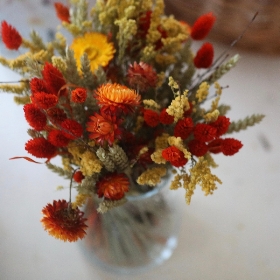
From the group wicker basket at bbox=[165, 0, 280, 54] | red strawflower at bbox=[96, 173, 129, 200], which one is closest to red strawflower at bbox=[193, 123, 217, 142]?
red strawflower at bbox=[96, 173, 129, 200]

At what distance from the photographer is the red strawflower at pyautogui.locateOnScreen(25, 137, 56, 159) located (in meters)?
0.40

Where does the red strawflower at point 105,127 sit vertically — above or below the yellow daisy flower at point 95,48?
below

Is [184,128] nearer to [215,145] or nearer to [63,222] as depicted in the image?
[215,145]

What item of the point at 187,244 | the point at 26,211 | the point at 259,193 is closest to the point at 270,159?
the point at 259,193

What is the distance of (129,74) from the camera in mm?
432

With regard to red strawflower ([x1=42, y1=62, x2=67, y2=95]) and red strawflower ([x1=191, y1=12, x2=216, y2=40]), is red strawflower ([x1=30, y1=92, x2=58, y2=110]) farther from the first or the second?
red strawflower ([x1=191, y1=12, x2=216, y2=40])

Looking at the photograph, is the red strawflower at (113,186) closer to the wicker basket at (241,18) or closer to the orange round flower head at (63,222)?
the orange round flower head at (63,222)

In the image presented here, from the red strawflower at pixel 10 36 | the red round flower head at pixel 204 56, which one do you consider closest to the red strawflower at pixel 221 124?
the red round flower head at pixel 204 56

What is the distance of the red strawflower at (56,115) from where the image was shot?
15.5 inches

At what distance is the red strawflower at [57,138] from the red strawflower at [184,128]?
0.41 ft

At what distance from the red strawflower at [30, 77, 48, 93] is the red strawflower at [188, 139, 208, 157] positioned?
0.17 meters

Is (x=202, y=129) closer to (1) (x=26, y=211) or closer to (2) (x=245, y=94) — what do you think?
(1) (x=26, y=211)

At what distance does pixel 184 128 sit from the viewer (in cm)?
40

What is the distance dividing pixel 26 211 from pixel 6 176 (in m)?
0.09
